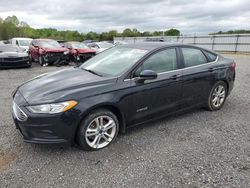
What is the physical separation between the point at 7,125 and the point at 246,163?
3858 mm

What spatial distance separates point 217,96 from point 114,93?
2607 millimetres

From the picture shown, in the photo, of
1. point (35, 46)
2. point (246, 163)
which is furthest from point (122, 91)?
point (35, 46)

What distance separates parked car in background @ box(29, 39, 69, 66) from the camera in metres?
11.6

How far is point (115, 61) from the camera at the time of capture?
3629 millimetres

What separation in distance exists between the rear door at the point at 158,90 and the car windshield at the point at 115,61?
0.67ft

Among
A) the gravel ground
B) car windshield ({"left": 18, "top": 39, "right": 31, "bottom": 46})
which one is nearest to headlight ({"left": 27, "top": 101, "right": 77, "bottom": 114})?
the gravel ground

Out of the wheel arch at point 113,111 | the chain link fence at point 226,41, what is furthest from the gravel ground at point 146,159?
the chain link fence at point 226,41

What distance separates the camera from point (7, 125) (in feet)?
12.4

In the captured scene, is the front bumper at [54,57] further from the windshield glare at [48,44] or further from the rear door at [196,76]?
the rear door at [196,76]

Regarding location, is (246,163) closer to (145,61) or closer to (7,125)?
(145,61)

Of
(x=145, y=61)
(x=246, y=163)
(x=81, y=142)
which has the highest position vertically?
(x=145, y=61)

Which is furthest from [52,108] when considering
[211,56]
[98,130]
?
[211,56]

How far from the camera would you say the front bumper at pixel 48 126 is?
2.61m

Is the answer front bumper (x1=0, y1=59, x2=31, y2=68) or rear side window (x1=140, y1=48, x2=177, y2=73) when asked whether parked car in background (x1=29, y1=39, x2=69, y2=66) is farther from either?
rear side window (x1=140, y1=48, x2=177, y2=73)
